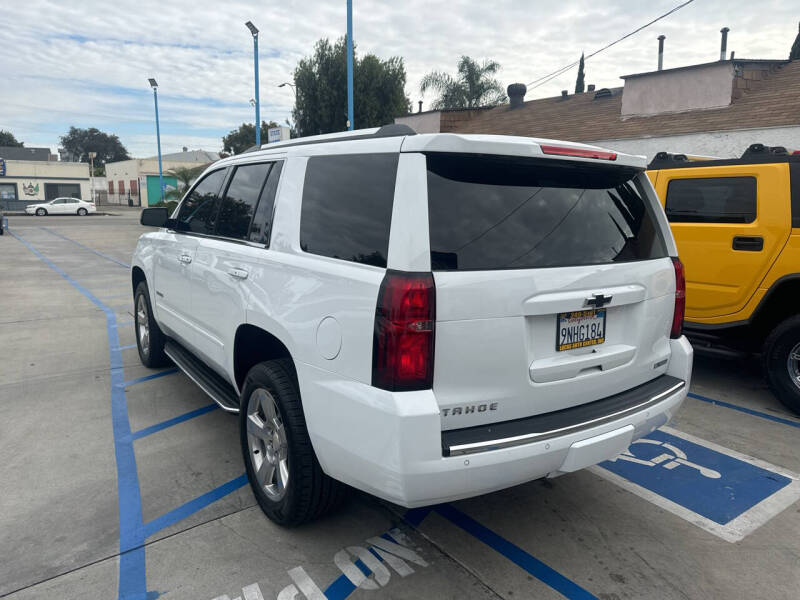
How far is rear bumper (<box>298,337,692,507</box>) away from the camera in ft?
7.13

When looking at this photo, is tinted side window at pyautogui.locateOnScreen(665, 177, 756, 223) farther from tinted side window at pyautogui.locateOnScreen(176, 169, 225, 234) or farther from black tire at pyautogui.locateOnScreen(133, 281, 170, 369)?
black tire at pyautogui.locateOnScreen(133, 281, 170, 369)

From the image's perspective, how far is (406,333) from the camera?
2.19 m

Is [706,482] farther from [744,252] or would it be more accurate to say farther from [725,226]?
[725,226]

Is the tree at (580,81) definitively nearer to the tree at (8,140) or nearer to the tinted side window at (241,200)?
the tinted side window at (241,200)

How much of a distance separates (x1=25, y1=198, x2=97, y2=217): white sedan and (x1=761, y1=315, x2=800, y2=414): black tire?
4619 cm

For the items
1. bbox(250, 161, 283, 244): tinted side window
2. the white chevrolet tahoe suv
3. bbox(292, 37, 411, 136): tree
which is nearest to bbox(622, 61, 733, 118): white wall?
the white chevrolet tahoe suv

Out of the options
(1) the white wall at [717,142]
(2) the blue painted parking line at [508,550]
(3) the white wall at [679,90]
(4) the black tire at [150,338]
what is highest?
(3) the white wall at [679,90]

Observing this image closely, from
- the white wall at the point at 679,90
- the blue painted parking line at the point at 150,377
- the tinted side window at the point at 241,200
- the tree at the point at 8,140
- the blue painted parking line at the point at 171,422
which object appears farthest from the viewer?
the tree at the point at 8,140

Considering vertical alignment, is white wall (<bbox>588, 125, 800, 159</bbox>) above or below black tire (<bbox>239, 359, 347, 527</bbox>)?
above

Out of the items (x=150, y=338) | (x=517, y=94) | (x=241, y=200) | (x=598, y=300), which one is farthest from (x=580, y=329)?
(x=517, y=94)

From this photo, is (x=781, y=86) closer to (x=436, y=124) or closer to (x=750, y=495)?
(x=436, y=124)

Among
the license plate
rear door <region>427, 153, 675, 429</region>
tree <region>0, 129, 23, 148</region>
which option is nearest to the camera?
rear door <region>427, 153, 675, 429</region>

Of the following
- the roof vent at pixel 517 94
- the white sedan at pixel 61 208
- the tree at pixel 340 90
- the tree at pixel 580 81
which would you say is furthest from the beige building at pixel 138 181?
the roof vent at pixel 517 94

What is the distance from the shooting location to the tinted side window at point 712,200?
16.4 feet
